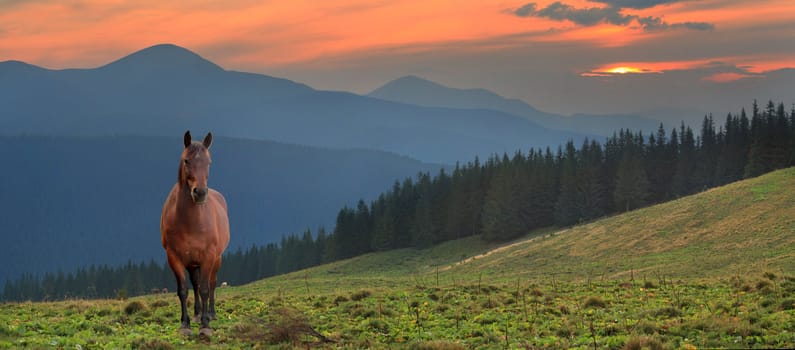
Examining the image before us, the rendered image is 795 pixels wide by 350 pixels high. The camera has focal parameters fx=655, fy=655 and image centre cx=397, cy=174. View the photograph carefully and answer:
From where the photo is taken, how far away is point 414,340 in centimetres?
1315

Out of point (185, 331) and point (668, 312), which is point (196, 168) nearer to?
point (185, 331)

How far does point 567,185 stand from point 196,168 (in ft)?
305

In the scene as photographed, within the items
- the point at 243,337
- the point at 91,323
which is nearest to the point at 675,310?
the point at 243,337

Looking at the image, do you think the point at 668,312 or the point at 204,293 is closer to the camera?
the point at 204,293

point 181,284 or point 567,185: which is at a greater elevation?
point 181,284

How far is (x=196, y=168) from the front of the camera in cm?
1292

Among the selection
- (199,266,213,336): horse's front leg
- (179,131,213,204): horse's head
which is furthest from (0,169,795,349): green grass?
(179,131,213,204): horse's head

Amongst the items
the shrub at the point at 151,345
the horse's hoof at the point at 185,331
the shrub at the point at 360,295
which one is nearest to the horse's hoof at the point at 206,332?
the horse's hoof at the point at 185,331

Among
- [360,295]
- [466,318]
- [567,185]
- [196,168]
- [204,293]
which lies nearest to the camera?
[196,168]

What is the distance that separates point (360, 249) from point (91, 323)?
347 ft

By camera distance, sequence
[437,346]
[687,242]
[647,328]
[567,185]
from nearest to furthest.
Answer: [437,346] < [647,328] < [687,242] < [567,185]

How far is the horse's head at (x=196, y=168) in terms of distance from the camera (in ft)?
41.8

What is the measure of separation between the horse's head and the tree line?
80.4 metres

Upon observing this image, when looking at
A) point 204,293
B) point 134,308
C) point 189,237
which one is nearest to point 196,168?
point 189,237
